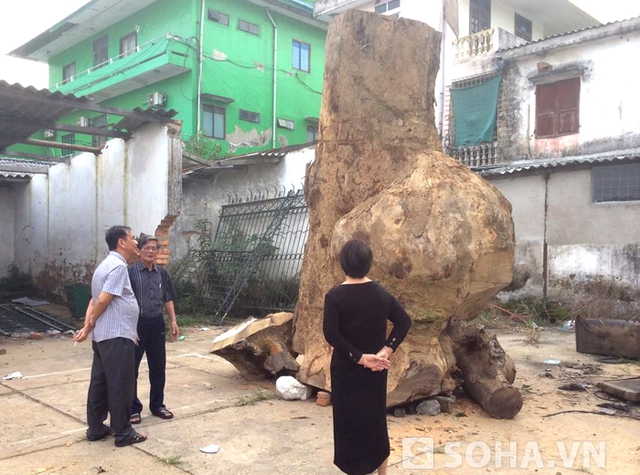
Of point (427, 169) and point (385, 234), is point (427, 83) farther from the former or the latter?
point (385, 234)

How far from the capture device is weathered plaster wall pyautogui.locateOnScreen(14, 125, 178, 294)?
32.2ft

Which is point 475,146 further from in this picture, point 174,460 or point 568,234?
point 174,460

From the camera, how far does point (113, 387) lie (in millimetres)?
3893

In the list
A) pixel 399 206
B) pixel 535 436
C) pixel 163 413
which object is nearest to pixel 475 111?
pixel 399 206

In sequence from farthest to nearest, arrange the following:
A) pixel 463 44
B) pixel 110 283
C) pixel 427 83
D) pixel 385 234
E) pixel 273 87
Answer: pixel 273 87 → pixel 463 44 → pixel 427 83 → pixel 385 234 → pixel 110 283

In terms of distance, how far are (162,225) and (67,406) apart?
514 cm

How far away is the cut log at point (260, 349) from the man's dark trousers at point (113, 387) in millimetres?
1620

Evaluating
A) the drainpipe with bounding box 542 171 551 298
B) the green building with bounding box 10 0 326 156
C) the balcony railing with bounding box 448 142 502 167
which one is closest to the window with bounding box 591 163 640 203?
the drainpipe with bounding box 542 171 551 298

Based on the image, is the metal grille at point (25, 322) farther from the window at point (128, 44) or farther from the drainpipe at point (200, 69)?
the window at point (128, 44)

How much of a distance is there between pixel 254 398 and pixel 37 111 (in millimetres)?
6138

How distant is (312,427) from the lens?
4.31m

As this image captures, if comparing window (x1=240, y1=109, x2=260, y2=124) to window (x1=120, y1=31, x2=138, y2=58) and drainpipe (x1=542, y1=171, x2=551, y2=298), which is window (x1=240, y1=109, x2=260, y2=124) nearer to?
window (x1=120, y1=31, x2=138, y2=58)

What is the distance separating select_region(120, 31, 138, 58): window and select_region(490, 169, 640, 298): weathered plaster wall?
42.0 ft

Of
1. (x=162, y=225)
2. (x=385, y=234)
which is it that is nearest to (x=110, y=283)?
(x=385, y=234)
